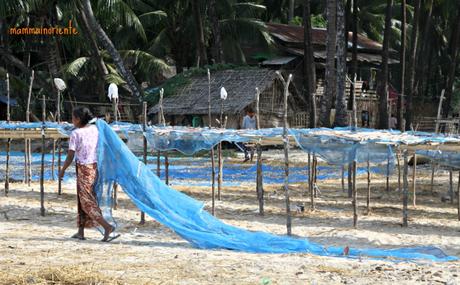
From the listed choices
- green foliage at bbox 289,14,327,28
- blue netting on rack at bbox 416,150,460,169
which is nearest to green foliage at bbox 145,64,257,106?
green foliage at bbox 289,14,327,28

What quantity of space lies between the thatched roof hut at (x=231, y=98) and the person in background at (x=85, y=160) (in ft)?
54.5

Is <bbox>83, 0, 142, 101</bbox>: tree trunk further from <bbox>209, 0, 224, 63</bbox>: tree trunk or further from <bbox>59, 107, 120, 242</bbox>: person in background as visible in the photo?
<bbox>59, 107, 120, 242</bbox>: person in background

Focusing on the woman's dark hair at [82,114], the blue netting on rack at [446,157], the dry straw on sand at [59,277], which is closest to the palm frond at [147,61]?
the blue netting on rack at [446,157]

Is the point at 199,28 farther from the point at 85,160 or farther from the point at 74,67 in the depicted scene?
the point at 85,160

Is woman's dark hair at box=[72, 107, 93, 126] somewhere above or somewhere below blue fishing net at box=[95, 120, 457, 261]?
above

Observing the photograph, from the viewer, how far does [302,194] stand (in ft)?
47.9

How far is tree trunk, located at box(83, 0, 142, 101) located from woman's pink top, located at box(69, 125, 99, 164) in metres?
14.5

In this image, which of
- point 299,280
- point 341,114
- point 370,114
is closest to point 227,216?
point 299,280

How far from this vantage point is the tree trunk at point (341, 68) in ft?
75.1

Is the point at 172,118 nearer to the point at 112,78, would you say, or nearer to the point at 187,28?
the point at 112,78

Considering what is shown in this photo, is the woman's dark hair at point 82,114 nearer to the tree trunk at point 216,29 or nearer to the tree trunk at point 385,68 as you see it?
the tree trunk at point 385,68

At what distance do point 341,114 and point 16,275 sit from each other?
19.1 m

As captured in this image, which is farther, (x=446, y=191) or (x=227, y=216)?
(x=446, y=191)

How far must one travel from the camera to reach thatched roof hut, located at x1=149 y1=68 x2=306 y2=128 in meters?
25.5
